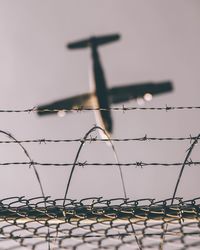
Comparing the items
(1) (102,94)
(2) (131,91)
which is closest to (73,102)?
(1) (102,94)

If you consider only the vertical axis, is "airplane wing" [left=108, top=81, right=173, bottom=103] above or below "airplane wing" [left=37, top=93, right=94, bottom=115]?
above

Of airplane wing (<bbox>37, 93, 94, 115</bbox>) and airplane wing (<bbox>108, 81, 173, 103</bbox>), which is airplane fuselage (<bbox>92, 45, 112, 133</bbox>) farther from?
airplane wing (<bbox>37, 93, 94, 115</bbox>)

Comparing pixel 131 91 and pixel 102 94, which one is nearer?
pixel 102 94

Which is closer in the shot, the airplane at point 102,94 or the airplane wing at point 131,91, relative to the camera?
the airplane at point 102,94

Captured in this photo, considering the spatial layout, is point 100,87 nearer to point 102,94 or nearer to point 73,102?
point 102,94

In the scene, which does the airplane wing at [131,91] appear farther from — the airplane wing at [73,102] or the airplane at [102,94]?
the airplane wing at [73,102]

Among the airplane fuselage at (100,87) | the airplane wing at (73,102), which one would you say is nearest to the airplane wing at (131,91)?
the airplane fuselage at (100,87)

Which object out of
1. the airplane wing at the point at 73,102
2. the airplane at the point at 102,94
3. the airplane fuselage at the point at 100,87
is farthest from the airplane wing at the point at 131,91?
the airplane wing at the point at 73,102

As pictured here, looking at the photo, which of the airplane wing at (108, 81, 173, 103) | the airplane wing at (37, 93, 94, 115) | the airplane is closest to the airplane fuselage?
the airplane

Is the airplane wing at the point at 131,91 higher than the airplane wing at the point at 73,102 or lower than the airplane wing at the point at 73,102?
higher

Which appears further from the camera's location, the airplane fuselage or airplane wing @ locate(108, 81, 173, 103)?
airplane wing @ locate(108, 81, 173, 103)

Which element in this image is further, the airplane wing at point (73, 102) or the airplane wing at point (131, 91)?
the airplane wing at point (131, 91)

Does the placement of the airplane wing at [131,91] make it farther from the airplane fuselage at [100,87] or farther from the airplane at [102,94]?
the airplane fuselage at [100,87]

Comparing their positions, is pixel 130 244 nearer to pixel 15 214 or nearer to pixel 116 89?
pixel 15 214
